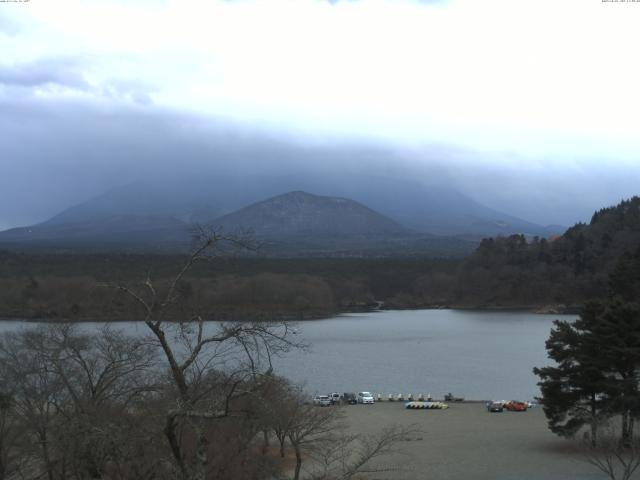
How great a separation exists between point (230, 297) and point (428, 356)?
28.0m

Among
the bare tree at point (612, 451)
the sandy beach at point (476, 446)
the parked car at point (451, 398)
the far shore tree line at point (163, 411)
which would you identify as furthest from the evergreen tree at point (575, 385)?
the parked car at point (451, 398)

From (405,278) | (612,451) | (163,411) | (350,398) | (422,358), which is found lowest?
(422,358)

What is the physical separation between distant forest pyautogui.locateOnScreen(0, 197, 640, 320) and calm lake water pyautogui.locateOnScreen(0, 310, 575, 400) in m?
10.1

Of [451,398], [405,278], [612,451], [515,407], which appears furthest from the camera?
[405,278]

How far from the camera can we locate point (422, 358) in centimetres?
3769

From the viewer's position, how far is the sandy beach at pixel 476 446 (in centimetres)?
1520

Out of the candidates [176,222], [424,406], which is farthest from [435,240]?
[424,406]

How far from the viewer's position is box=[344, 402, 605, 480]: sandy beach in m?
15.2

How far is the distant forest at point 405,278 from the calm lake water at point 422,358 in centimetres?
1013

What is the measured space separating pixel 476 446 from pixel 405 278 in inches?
2791

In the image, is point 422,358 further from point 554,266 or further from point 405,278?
point 405,278

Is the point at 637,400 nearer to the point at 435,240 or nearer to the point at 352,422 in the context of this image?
the point at 352,422

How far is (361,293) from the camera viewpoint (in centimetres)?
8150

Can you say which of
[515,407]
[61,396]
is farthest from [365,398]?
[61,396]
